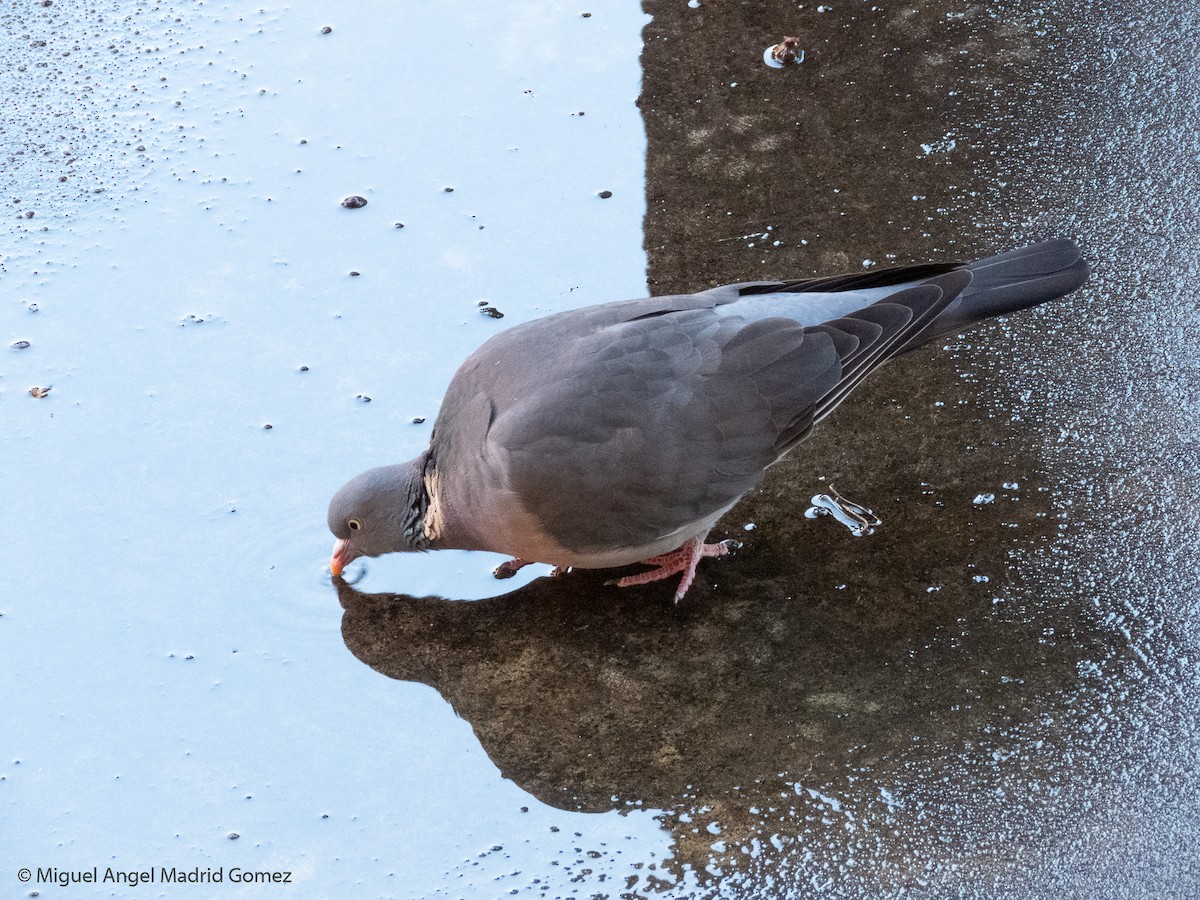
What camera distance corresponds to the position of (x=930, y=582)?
8.45 feet

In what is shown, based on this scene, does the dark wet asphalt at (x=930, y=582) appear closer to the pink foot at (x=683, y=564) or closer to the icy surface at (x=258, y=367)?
the pink foot at (x=683, y=564)

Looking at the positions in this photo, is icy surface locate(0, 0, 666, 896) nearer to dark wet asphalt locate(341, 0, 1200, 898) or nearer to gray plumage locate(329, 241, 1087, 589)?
dark wet asphalt locate(341, 0, 1200, 898)

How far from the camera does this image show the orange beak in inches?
106

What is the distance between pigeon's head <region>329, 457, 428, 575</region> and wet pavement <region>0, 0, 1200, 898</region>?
0.11m

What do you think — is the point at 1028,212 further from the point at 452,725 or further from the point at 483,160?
the point at 452,725

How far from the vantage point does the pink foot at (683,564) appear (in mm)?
2672

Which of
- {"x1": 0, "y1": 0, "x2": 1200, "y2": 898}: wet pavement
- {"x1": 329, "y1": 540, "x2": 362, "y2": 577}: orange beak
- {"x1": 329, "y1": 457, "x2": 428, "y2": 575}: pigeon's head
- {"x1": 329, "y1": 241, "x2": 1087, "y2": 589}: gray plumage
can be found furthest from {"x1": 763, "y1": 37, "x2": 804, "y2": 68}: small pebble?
{"x1": 329, "y1": 540, "x2": 362, "y2": 577}: orange beak

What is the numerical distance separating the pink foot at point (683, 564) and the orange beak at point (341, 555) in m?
0.61

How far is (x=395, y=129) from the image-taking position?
3836 millimetres

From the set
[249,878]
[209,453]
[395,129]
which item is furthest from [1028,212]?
[249,878]

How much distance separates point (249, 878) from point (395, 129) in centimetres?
246

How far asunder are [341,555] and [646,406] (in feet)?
2.65

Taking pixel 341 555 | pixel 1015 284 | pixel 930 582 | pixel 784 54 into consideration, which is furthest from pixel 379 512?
pixel 784 54

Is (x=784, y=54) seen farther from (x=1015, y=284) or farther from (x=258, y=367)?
(x=258, y=367)
